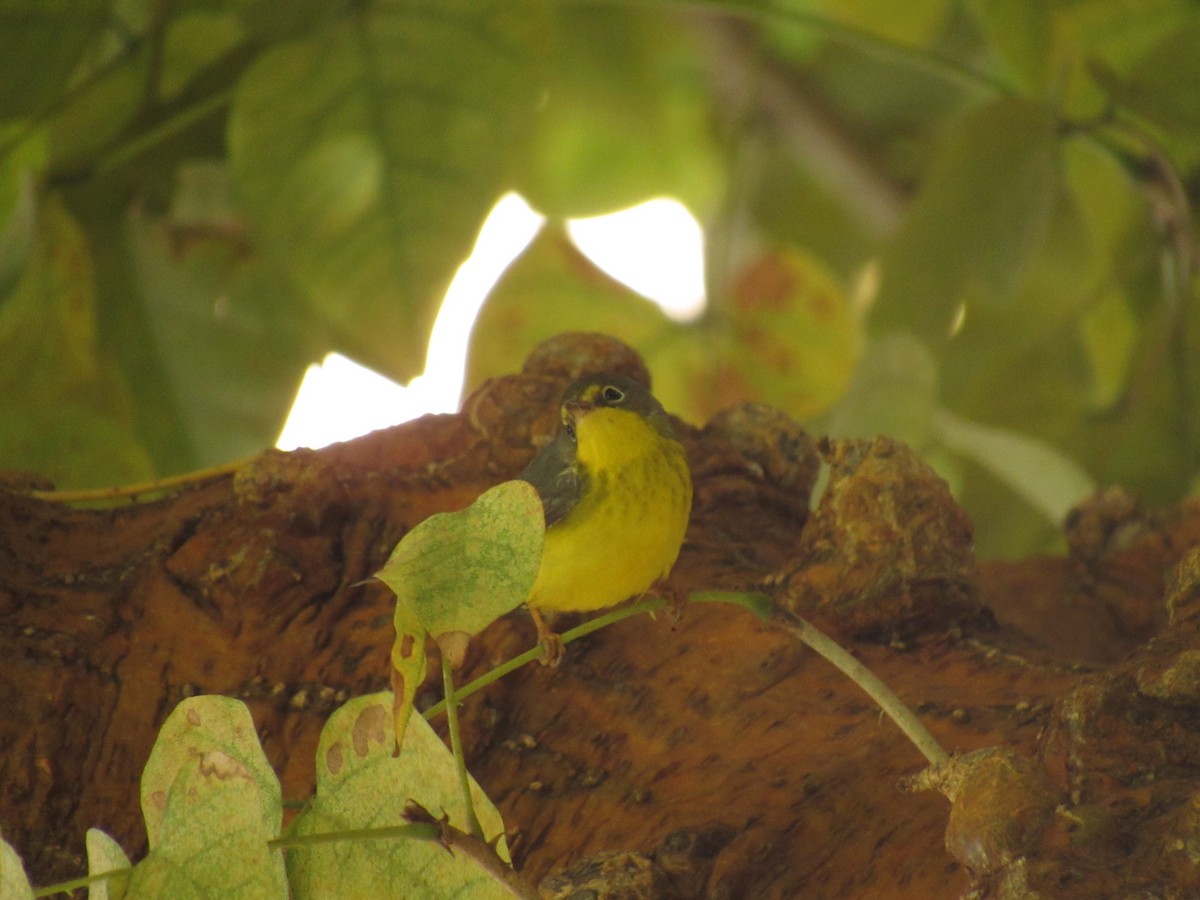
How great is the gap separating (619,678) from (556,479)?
11 cm

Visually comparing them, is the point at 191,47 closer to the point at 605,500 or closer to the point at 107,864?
the point at 605,500

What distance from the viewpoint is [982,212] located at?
113 centimetres

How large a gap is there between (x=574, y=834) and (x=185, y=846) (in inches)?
7.6

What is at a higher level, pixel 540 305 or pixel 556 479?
pixel 540 305

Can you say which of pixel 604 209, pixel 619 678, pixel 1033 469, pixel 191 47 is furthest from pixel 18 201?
pixel 1033 469

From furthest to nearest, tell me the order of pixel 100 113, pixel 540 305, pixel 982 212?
pixel 540 305, pixel 982 212, pixel 100 113

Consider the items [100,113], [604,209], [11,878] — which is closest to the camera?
[11,878]

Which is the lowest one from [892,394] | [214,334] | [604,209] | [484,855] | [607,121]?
[484,855]

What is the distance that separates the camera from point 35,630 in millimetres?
591

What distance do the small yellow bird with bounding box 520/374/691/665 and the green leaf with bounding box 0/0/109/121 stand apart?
0.49 meters

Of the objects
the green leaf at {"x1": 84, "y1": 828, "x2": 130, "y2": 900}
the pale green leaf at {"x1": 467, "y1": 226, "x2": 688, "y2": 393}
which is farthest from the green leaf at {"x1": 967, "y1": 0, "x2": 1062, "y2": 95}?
the green leaf at {"x1": 84, "y1": 828, "x2": 130, "y2": 900}

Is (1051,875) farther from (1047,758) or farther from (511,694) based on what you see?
(511,694)

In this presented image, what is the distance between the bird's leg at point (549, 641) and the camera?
0.58 metres

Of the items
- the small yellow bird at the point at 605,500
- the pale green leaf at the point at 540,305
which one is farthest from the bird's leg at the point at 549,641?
the pale green leaf at the point at 540,305
